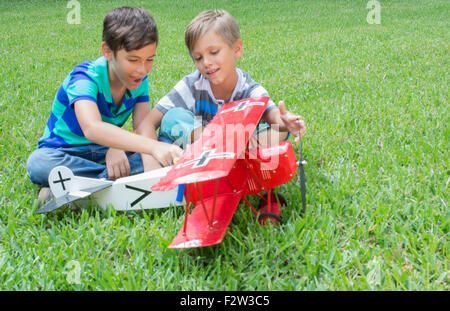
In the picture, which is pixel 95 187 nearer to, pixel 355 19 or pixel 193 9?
pixel 355 19

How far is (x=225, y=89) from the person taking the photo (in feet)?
8.04

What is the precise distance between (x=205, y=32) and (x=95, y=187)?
969 millimetres

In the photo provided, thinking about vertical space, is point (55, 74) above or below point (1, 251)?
above

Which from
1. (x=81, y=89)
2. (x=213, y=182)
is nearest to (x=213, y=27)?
(x=81, y=89)

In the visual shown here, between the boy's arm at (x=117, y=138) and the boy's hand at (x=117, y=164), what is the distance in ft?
1.13

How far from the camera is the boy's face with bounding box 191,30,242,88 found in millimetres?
2219

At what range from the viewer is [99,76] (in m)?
2.28

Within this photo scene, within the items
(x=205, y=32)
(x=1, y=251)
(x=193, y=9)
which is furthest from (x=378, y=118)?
(x=193, y=9)

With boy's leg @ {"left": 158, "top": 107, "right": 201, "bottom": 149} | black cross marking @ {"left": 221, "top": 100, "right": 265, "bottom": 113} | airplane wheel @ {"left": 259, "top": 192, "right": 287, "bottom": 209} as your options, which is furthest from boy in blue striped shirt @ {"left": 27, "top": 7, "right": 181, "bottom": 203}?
airplane wheel @ {"left": 259, "top": 192, "right": 287, "bottom": 209}

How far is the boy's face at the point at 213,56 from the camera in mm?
2219

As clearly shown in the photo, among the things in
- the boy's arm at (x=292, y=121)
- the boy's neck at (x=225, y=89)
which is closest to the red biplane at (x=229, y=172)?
the boy's arm at (x=292, y=121)

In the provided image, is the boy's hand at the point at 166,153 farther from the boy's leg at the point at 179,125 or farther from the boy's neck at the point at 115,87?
the boy's neck at the point at 115,87

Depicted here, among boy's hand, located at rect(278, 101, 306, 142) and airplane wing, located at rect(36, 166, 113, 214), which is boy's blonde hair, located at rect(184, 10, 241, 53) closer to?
boy's hand, located at rect(278, 101, 306, 142)
